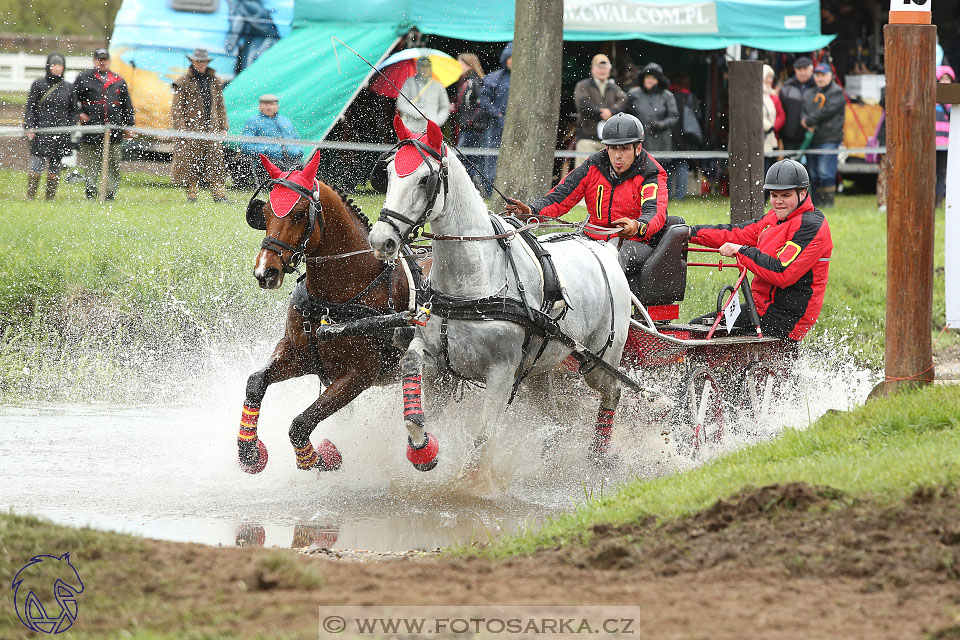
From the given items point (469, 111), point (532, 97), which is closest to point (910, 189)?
point (532, 97)

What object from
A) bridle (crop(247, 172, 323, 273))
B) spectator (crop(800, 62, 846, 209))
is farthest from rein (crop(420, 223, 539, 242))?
spectator (crop(800, 62, 846, 209))

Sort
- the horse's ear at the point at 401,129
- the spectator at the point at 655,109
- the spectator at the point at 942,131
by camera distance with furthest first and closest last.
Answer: the spectator at the point at 942,131 < the spectator at the point at 655,109 < the horse's ear at the point at 401,129

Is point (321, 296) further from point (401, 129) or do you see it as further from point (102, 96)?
point (102, 96)

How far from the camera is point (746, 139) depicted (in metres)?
10.6

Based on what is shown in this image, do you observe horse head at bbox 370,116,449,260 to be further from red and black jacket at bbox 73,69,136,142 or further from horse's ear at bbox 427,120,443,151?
red and black jacket at bbox 73,69,136,142

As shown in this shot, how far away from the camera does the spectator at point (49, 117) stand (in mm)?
13641

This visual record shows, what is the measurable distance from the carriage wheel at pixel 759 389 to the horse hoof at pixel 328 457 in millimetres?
2829

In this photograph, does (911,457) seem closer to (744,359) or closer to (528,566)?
(528,566)

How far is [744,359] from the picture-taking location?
26.3ft

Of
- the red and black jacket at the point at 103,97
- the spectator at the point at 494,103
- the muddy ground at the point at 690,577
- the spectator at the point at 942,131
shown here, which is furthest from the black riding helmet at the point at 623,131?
the spectator at the point at 942,131

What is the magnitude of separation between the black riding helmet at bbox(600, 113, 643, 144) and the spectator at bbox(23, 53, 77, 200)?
25.6ft

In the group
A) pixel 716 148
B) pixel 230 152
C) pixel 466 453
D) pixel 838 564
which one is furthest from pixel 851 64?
pixel 838 564

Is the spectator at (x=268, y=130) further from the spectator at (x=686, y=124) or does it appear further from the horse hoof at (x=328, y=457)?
the horse hoof at (x=328, y=457)

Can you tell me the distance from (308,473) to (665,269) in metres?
2.70
